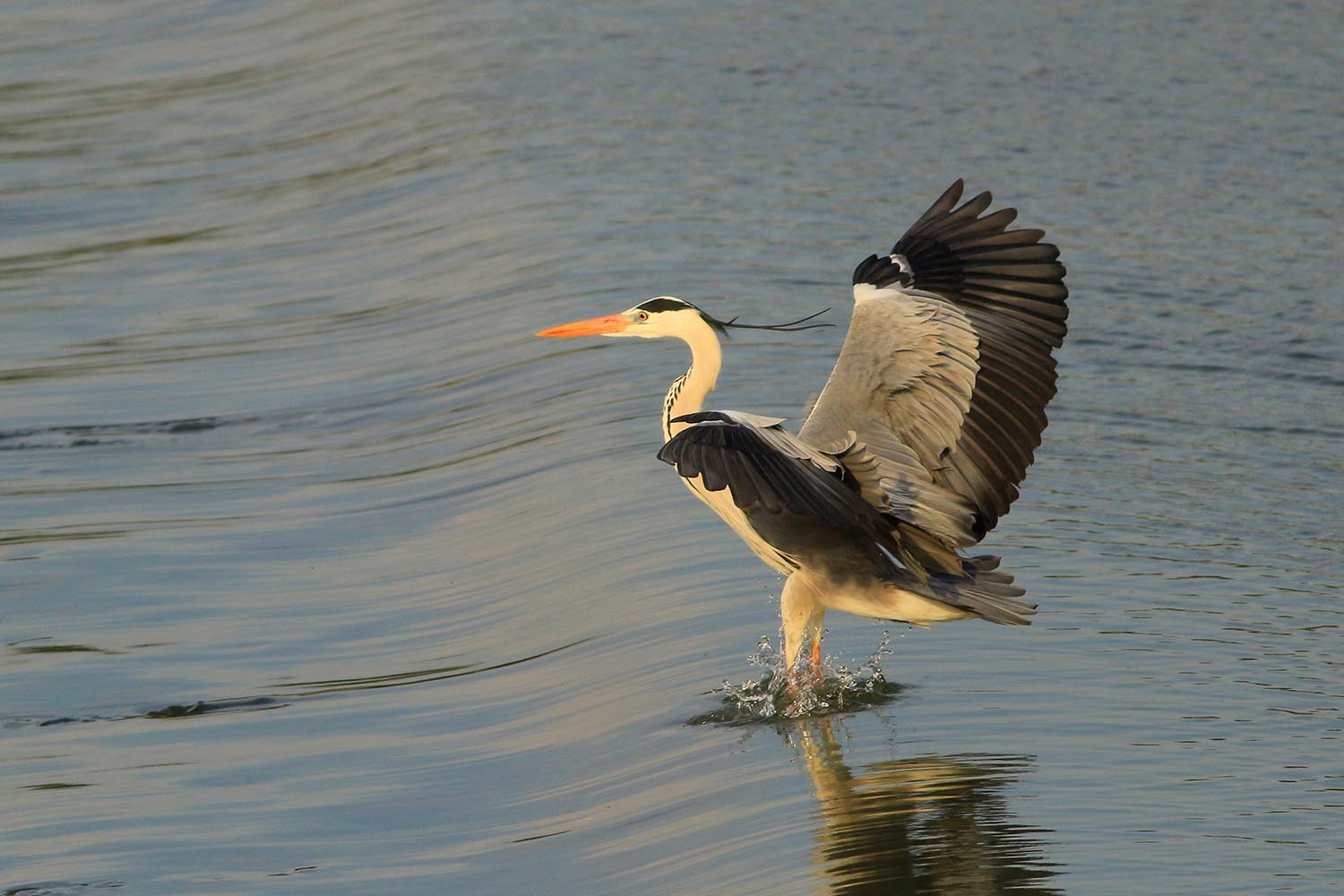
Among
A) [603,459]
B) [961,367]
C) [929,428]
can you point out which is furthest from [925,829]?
[603,459]

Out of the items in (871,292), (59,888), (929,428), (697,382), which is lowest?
(59,888)

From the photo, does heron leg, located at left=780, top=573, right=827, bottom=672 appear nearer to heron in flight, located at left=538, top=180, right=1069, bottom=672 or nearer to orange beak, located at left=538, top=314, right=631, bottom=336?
heron in flight, located at left=538, top=180, right=1069, bottom=672

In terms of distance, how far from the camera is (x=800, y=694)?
23.8ft

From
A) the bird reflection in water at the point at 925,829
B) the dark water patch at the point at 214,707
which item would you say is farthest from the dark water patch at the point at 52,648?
the bird reflection in water at the point at 925,829

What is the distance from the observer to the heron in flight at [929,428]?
6.95 metres

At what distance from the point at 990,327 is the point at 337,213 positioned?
389 inches

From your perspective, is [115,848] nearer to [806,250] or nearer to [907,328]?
[907,328]

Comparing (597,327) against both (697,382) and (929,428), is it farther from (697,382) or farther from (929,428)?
(929,428)

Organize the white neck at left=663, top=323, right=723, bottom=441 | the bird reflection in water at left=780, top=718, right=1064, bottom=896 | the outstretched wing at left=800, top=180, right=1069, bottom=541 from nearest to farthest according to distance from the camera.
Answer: the bird reflection in water at left=780, top=718, right=1064, bottom=896 → the outstretched wing at left=800, top=180, right=1069, bottom=541 → the white neck at left=663, top=323, right=723, bottom=441

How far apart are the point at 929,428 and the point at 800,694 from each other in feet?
3.59

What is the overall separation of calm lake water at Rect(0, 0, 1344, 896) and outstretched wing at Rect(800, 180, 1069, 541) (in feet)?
2.80

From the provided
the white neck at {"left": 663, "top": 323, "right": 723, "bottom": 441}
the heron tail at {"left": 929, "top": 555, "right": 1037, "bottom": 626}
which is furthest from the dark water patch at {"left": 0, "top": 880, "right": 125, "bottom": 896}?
the heron tail at {"left": 929, "top": 555, "right": 1037, "bottom": 626}

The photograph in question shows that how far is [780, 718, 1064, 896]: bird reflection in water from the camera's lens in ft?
18.6

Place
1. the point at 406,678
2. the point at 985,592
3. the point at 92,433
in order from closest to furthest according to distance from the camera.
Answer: the point at 985,592 < the point at 406,678 < the point at 92,433
